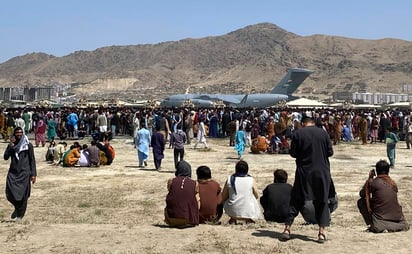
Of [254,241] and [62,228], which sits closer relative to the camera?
[254,241]

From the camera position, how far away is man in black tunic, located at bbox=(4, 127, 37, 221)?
8227mm

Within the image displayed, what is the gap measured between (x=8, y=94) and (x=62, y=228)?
4777 inches

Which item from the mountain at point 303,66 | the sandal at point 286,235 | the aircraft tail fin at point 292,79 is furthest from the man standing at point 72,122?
the mountain at point 303,66

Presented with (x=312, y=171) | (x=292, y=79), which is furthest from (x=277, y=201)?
(x=292, y=79)

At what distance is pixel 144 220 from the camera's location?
9.05m

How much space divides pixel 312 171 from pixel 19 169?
4.30m

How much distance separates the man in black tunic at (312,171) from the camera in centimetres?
646

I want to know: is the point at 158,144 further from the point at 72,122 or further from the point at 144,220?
the point at 72,122

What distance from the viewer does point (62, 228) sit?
7609 mm

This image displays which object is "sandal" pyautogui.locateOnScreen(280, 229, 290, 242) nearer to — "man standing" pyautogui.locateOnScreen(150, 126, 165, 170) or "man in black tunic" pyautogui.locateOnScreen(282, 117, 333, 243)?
"man in black tunic" pyautogui.locateOnScreen(282, 117, 333, 243)

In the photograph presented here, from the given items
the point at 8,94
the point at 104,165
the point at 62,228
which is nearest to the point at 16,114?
the point at 104,165

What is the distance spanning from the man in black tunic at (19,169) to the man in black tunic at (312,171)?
13.0 feet

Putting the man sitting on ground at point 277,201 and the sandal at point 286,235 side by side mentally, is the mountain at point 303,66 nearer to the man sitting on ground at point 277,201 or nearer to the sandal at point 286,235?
the man sitting on ground at point 277,201

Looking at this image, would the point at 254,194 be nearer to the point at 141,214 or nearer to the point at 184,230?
the point at 184,230
